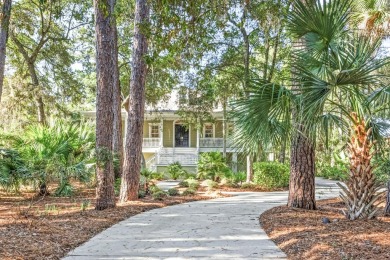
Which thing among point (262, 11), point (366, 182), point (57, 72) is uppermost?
point (57, 72)

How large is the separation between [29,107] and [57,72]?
109 inches

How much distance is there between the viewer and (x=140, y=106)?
28.7 feet

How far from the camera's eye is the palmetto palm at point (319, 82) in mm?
4883

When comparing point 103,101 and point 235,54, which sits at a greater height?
point 235,54

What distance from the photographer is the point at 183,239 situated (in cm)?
493

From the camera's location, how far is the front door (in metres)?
25.2

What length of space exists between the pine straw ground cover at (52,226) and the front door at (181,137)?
54.2 feet

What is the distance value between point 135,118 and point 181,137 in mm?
16681

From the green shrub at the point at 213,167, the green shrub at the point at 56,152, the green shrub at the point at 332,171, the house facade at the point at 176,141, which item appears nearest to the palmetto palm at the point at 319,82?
the green shrub at the point at 56,152

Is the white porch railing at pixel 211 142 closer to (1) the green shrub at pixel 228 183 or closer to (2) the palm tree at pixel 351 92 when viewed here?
(1) the green shrub at pixel 228 183

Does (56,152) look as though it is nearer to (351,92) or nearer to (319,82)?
(319,82)

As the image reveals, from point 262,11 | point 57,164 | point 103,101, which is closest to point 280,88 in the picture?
point 262,11

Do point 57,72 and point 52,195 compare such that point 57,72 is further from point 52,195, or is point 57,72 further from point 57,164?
point 57,164

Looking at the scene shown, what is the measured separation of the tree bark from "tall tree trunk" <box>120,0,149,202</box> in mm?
3988
